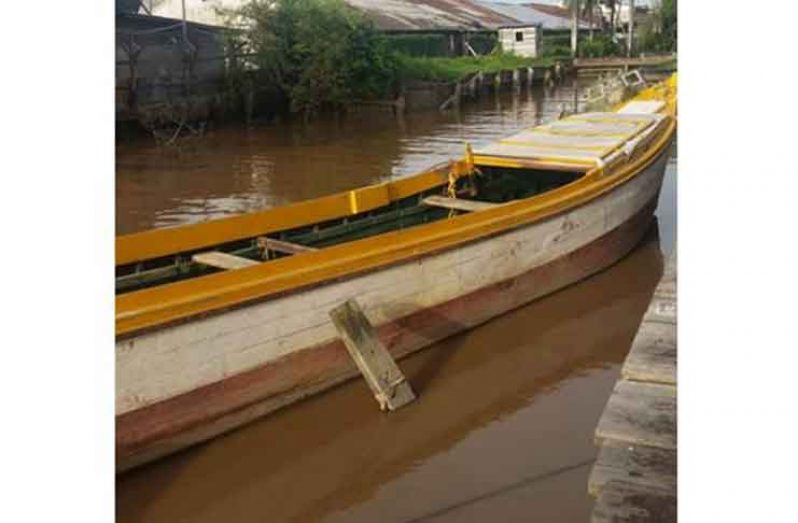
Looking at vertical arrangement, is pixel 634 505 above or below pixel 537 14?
below

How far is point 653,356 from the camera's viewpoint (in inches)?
126

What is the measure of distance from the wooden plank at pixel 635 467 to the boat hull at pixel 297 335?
7.92ft

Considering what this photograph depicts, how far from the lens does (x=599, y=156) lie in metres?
7.71

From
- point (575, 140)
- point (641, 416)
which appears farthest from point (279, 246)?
point (575, 140)

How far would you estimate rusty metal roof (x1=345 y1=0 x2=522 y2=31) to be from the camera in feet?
94.5

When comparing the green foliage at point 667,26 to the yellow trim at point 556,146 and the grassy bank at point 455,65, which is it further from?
the yellow trim at point 556,146

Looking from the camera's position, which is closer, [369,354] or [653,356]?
[653,356]

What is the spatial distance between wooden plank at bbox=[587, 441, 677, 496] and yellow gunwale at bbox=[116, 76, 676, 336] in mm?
2396

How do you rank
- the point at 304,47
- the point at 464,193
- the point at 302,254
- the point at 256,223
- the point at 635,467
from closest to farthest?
1. the point at 635,467
2. the point at 302,254
3. the point at 256,223
4. the point at 464,193
5. the point at 304,47

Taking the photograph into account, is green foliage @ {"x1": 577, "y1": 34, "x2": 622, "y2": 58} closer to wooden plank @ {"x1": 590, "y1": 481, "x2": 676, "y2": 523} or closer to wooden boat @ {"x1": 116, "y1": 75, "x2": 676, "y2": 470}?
wooden boat @ {"x1": 116, "y1": 75, "x2": 676, "y2": 470}

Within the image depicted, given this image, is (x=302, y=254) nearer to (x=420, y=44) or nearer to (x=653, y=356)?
(x=653, y=356)

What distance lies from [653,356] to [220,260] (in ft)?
9.92

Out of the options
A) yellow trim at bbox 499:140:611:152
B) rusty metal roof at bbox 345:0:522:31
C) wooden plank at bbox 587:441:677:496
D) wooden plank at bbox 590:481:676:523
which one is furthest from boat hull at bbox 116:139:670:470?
rusty metal roof at bbox 345:0:522:31

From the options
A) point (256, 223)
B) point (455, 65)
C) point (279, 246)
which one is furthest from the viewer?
point (455, 65)
